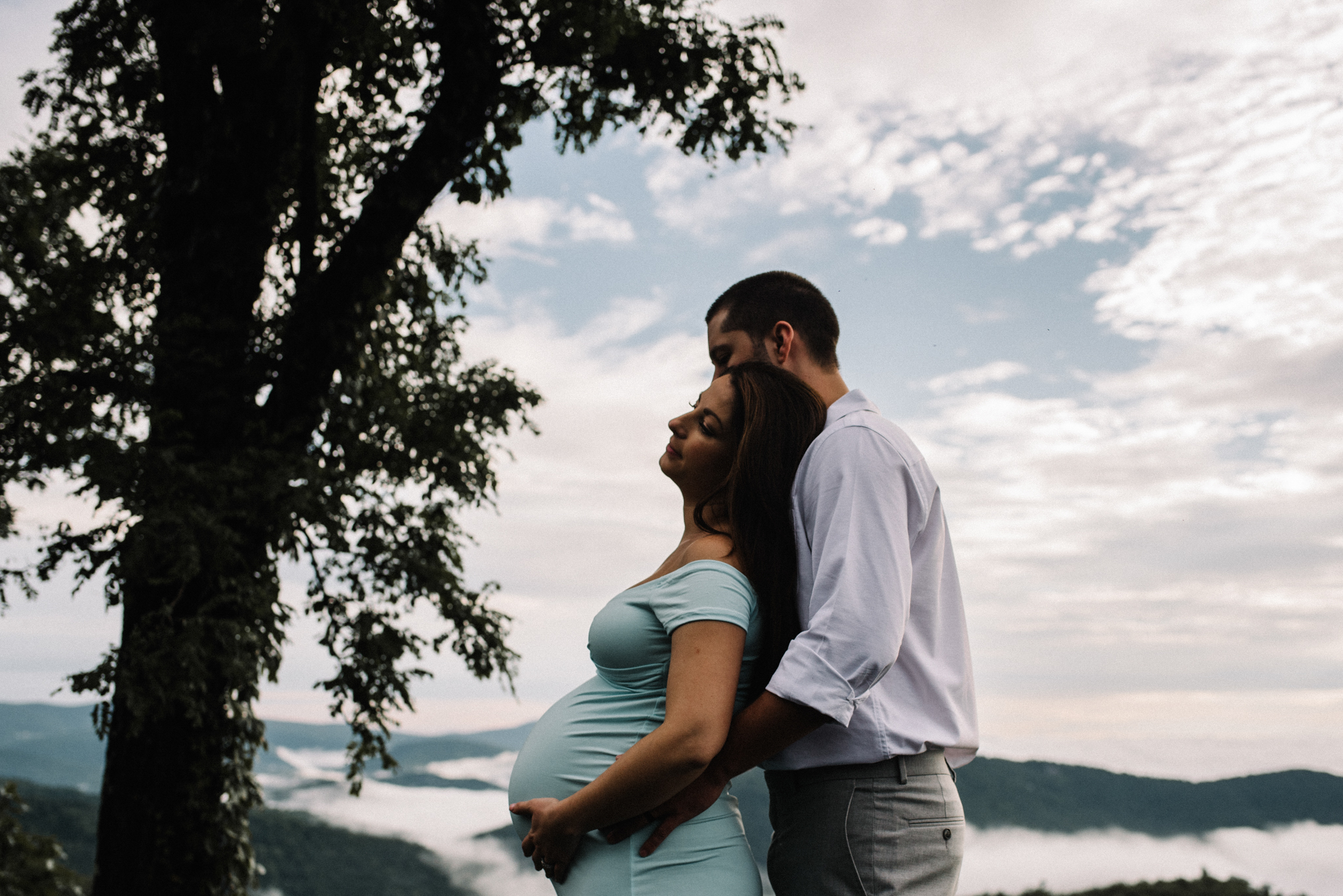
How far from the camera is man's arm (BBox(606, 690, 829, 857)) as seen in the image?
1.89 metres

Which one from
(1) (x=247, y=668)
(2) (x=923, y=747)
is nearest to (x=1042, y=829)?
(1) (x=247, y=668)

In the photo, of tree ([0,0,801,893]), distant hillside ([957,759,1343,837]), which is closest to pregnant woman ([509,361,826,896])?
tree ([0,0,801,893])

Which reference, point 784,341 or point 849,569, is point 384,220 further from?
point 849,569

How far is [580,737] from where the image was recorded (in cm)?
219

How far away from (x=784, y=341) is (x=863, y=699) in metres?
1.04

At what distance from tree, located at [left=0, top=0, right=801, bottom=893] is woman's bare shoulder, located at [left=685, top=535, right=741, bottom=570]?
5.90 meters

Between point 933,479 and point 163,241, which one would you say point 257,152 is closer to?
point 163,241

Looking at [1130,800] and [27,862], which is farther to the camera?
[1130,800]

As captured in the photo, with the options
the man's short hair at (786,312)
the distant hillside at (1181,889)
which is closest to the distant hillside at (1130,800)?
the distant hillside at (1181,889)

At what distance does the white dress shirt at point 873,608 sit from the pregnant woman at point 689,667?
0.31ft

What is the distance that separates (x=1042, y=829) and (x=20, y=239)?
128 feet

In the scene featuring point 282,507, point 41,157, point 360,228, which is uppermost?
point 41,157

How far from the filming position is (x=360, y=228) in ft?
27.6

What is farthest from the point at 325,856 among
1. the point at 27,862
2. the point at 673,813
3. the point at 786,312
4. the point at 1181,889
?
the point at 673,813
